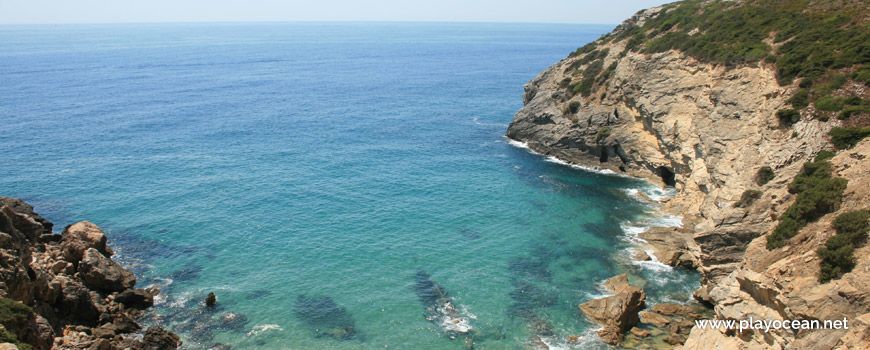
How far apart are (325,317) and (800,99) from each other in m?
45.6

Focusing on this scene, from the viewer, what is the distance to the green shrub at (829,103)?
43150 mm

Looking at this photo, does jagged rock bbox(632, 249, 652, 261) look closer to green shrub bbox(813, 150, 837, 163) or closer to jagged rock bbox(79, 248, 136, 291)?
green shrub bbox(813, 150, 837, 163)

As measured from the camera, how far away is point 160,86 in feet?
448

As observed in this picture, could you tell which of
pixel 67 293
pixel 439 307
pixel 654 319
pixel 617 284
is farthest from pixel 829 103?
pixel 67 293

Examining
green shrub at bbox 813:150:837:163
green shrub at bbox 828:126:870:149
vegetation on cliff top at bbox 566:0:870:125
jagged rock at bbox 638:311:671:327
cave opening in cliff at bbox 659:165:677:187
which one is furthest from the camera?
cave opening in cliff at bbox 659:165:677:187

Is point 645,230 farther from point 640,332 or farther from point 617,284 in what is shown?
point 640,332

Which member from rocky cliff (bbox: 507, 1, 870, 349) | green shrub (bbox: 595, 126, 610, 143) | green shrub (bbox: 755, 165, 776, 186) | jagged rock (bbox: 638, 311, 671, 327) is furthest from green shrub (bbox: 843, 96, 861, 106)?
green shrub (bbox: 595, 126, 610, 143)

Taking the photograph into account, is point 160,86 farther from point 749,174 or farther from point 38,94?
point 749,174

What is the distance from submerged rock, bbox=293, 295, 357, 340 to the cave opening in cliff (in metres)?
48.1

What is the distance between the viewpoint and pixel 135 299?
42.2 metres

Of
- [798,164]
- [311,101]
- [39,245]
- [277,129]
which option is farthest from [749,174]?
[311,101]

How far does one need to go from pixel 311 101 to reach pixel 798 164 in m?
104

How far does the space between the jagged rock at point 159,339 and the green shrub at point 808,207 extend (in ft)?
133

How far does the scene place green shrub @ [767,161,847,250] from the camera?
32188 millimetres
